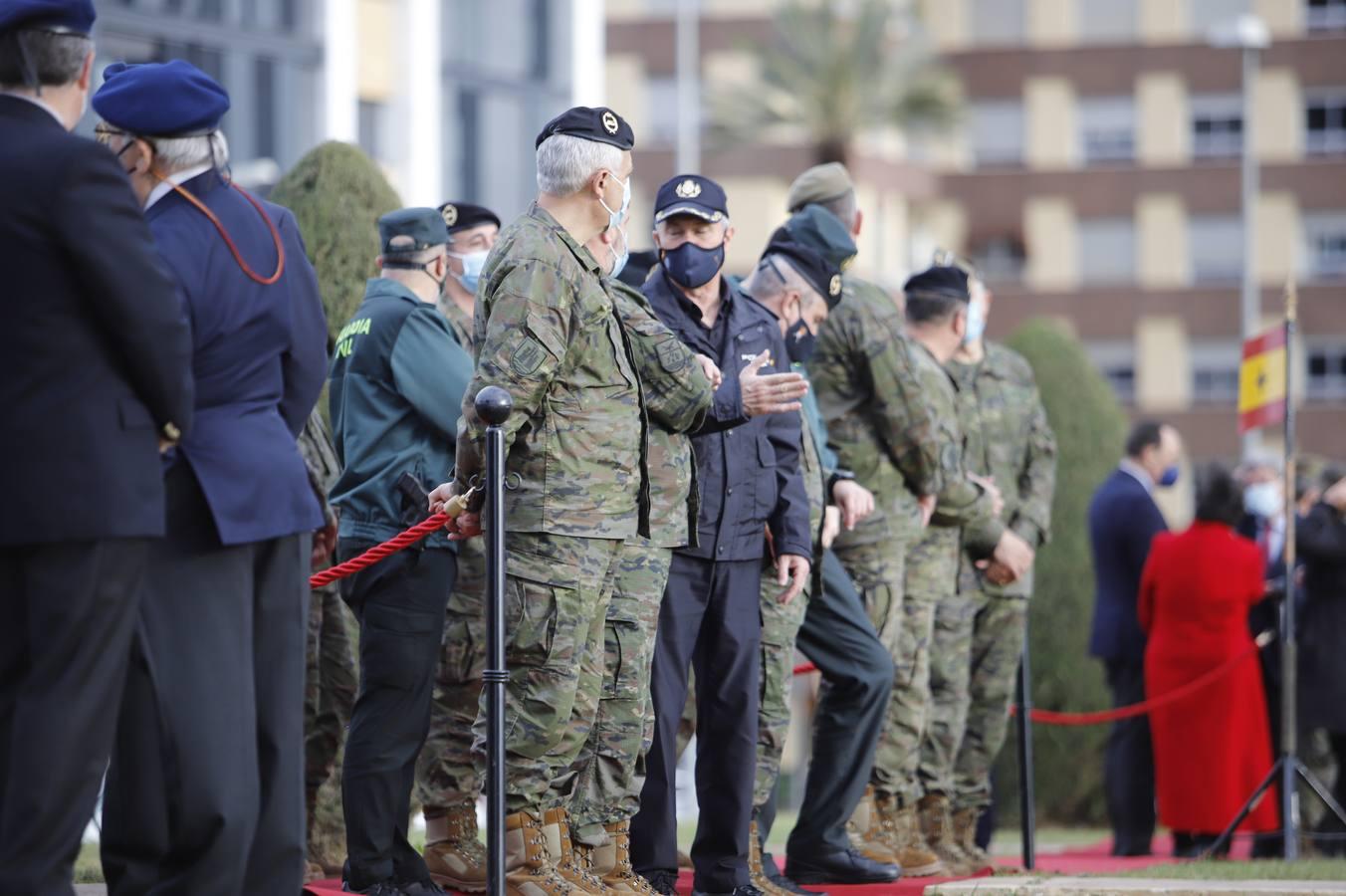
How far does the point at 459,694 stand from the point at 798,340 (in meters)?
1.67

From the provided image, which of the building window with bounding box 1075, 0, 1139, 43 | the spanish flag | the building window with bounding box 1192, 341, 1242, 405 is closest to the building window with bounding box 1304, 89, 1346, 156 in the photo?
the building window with bounding box 1075, 0, 1139, 43

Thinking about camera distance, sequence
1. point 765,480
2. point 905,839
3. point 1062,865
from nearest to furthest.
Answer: point 765,480 < point 905,839 < point 1062,865

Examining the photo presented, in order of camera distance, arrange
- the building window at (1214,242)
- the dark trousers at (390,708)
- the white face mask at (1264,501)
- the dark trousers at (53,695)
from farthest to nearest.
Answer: the building window at (1214,242) < the white face mask at (1264,501) < the dark trousers at (390,708) < the dark trousers at (53,695)

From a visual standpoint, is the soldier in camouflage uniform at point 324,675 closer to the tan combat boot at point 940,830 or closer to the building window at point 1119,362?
the tan combat boot at point 940,830

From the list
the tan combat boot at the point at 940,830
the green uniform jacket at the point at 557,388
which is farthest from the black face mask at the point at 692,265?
the tan combat boot at the point at 940,830

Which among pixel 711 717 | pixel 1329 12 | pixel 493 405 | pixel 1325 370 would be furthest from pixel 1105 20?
pixel 493 405

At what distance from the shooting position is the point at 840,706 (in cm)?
785

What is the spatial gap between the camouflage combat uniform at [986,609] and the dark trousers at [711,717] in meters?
2.20

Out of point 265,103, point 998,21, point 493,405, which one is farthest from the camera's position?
point 998,21

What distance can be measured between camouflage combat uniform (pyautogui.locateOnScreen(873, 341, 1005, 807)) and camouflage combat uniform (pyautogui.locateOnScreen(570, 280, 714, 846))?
6.32 feet

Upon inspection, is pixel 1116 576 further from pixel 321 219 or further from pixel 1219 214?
pixel 1219 214

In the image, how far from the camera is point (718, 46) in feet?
162

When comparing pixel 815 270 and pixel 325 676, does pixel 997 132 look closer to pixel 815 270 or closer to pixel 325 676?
pixel 815 270

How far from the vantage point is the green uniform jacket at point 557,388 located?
6023mm
